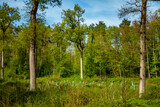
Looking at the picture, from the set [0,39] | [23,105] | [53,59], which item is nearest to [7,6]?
[0,39]

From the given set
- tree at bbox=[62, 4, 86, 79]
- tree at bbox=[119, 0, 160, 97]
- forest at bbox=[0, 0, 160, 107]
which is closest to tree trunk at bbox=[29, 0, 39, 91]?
forest at bbox=[0, 0, 160, 107]

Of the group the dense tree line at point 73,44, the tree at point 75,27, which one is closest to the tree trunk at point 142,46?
the dense tree line at point 73,44

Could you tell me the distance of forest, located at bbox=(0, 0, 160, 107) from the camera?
503cm

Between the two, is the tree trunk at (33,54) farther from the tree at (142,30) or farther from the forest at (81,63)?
the tree at (142,30)

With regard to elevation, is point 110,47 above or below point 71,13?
below

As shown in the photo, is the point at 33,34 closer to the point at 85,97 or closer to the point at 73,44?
the point at 85,97

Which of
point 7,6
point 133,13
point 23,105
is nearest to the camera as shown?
point 23,105

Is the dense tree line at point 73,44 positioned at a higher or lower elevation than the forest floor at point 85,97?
higher

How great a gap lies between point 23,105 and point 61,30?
17.5 m

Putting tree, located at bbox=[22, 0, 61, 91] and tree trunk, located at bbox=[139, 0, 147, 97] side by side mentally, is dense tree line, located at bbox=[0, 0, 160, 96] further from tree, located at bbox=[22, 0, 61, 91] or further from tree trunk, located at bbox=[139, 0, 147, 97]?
tree trunk, located at bbox=[139, 0, 147, 97]

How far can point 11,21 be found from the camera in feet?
56.7

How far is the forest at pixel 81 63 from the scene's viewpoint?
16.5 ft

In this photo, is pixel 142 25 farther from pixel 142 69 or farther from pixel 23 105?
pixel 23 105

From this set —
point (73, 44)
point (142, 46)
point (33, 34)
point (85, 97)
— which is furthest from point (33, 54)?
point (73, 44)
